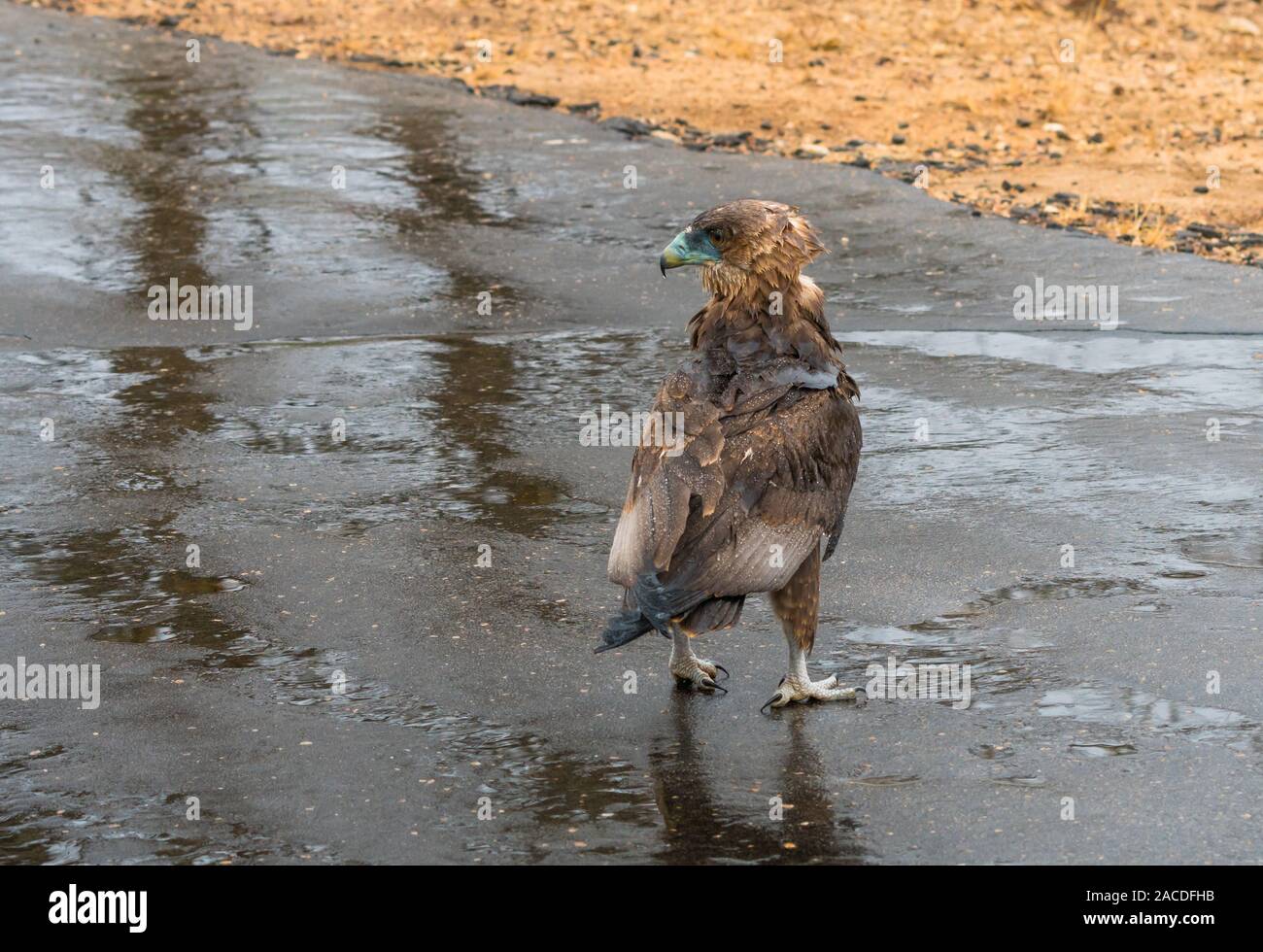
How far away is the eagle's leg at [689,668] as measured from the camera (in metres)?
5.86

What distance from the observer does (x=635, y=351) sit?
10078mm

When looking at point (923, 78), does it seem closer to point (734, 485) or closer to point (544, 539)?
point (544, 539)

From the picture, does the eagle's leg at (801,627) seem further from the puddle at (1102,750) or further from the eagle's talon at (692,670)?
the puddle at (1102,750)

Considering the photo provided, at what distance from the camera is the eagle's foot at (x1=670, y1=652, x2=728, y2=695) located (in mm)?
5883

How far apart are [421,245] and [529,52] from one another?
24.7ft

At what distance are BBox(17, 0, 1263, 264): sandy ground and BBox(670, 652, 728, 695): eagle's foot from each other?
24.3ft

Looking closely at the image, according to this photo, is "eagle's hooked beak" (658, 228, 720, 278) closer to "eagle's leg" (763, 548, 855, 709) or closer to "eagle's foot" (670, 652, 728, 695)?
"eagle's leg" (763, 548, 855, 709)

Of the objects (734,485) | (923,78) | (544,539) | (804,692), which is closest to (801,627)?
(804,692)

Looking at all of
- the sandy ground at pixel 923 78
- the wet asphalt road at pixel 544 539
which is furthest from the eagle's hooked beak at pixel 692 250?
the sandy ground at pixel 923 78

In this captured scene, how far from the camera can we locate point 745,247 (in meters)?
5.87

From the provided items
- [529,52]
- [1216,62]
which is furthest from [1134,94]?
[529,52]

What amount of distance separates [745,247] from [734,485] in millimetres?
948

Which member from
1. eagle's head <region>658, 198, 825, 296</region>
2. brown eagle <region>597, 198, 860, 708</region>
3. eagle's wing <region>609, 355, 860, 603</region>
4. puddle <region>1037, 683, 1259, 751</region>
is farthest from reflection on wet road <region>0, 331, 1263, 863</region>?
eagle's head <region>658, 198, 825, 296</region>

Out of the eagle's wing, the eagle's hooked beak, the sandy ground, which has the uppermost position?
the sandy ground
